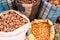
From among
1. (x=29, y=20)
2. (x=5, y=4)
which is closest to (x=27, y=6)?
(x=29, y=20)

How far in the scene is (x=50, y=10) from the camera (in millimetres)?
1782

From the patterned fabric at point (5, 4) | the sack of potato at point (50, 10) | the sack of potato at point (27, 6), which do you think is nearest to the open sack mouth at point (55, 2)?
the sack of potato at point (50, 10)

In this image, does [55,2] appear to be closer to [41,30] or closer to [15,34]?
[41,30]

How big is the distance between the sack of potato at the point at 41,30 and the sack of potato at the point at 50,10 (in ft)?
0.30

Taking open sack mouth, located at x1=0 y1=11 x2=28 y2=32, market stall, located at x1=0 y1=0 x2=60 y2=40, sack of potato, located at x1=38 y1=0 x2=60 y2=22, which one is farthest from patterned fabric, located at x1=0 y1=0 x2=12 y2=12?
sack of potato, located at x1=38 y1=0 x2=60 y2=22

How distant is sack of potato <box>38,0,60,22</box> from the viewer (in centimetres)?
176

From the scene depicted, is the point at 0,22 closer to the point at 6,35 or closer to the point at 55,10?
the point at 6,35

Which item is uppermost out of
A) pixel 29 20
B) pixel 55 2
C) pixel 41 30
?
pixel 55 2

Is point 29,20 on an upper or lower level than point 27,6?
lower

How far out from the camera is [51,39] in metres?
1.63

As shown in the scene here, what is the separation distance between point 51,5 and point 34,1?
0.61 feet

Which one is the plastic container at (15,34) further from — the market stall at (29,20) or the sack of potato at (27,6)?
the sack of potato at (27,6)

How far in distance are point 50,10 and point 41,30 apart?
249 millimetres

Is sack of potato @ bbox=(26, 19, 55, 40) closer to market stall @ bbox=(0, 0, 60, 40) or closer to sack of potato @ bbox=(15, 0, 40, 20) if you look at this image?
market stall @ bbox=(0, 0, 60, 40)
